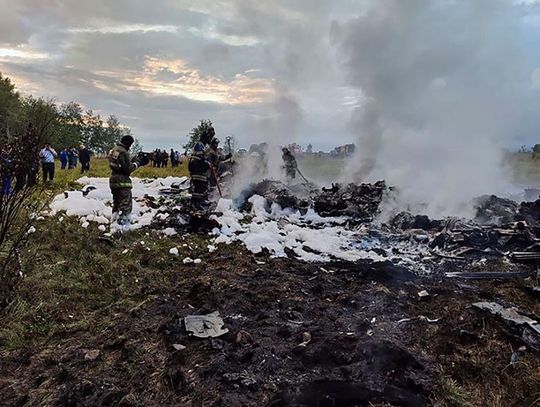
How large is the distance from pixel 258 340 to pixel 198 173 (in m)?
7.23

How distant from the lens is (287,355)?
420 centimetres

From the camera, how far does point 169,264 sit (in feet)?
24.3

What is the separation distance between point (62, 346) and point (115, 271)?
2189 millimetres

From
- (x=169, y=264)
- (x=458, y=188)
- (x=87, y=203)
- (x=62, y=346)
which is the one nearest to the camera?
(x=62, y=346)

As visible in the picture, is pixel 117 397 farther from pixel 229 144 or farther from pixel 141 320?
pixel 229 144

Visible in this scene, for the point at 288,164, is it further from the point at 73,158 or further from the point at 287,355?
the point at 73,158

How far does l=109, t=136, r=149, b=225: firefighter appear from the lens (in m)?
8.96

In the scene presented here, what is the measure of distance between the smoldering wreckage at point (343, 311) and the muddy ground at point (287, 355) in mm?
18

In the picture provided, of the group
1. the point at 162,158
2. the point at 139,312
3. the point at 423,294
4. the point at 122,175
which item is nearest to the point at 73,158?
the point at 162,158

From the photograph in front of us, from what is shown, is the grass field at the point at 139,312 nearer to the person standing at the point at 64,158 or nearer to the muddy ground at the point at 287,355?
the muddy ground at the point at 287,355

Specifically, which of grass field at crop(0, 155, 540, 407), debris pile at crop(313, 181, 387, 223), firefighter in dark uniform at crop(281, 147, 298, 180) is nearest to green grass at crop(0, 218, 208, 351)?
grass field at crop(0, 155, 540, 407)

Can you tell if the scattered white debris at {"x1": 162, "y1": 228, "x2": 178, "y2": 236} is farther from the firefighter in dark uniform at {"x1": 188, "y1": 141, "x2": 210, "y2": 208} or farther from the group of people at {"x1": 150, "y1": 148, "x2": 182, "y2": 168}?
the group of people at {"x1": 150, "y1": 148, "x2": 182, "y2": 168}

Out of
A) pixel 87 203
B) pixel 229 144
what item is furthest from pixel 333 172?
pixel 87 203

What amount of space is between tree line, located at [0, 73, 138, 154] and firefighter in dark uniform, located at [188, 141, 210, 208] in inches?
126
